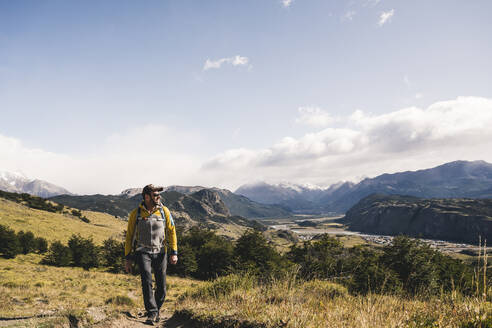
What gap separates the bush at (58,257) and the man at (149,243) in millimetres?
34684

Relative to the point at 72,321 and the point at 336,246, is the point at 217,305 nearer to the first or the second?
the point at 72,321

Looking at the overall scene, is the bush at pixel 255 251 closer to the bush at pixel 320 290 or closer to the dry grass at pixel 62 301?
the dry grass at pixel 62 301

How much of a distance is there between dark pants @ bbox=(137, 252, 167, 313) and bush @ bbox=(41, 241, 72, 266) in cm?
3451

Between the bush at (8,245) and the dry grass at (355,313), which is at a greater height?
the dry grass at (355,313)

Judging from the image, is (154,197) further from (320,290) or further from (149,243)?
(320,290)

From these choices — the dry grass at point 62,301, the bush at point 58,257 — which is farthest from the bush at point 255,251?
the bush at point 58,257

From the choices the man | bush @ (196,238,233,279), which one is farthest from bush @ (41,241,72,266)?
the man

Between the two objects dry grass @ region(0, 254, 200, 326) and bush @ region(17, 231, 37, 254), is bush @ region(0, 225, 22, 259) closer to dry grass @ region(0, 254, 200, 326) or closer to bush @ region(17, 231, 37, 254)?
bush @ region(17, 231, 37, 254)

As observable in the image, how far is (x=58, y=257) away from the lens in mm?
32562

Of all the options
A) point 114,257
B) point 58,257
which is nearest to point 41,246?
point 58,257

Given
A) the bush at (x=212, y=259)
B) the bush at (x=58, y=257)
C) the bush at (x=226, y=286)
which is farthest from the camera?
the bush at (x=212, y=259)

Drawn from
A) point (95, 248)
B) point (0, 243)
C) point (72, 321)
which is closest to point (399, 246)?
point (72, 321)

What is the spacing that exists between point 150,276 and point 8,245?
3827 cm

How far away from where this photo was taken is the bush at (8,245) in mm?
31312
